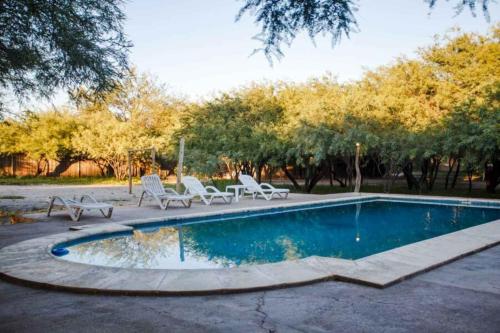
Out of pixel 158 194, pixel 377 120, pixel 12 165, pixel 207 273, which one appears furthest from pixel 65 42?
pixel 12 165

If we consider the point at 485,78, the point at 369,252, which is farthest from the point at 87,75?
the point at 485,78

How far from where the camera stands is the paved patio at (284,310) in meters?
3.00

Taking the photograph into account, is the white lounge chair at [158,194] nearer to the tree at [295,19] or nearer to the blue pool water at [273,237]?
the blue pool water at [273,237]

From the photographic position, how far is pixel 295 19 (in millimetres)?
2834

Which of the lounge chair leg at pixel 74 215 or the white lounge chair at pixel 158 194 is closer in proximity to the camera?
the lounge chair leg at pixel 74 215

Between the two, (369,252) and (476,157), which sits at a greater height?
(476,157)

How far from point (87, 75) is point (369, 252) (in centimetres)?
541

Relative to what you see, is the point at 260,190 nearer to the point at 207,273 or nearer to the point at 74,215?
the point at 74,215

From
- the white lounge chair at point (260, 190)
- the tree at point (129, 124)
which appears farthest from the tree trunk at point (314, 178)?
the tree at point (129, 124)

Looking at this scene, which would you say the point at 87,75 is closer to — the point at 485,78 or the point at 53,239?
the point at 53,239

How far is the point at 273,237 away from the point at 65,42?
4.99 meters

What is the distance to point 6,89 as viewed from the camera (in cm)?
784

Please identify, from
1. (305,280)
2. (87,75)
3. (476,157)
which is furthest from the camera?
(476,157)

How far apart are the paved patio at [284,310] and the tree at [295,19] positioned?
1.96 metres
